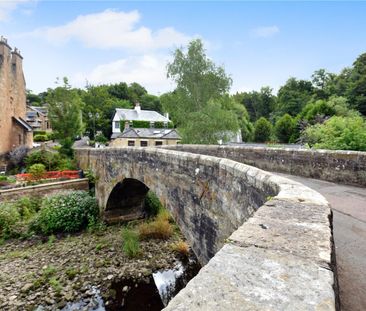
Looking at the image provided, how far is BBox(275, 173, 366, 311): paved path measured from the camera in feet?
5.79

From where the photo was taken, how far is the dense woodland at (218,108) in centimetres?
1095

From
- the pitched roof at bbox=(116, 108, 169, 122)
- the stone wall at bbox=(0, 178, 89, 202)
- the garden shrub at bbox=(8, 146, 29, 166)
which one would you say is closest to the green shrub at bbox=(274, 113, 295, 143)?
the pitched roof at bbox=(116, 108, 169, 122)

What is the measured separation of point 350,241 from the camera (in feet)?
8.94

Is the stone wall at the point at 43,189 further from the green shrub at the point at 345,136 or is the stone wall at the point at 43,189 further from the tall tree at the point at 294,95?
the tall tree at the point at 294,95

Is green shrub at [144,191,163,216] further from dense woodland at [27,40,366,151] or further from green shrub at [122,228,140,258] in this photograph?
dense woodland at [27,40,366,151]

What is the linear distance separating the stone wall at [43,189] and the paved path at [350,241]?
14.2 metres

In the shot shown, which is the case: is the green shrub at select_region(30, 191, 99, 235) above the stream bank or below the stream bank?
above

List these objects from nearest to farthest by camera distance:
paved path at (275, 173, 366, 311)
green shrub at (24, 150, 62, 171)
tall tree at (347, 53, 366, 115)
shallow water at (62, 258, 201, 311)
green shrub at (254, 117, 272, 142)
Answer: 1. paved path at (275, 173, 366, 311)
2. shallow water at (62, 258, 201, 311)
3. green shrub at (24, 150, 62, 171)
4. tall tree at (347, 53, 366, 115)
5. green shrub at (254, 117, 272, 142)

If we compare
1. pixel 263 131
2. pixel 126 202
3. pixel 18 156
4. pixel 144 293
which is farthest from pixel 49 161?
pixel 263 131

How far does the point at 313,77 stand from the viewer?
4712cm

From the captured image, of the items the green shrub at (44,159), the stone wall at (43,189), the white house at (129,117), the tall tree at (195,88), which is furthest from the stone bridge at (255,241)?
the white house at (129,117)

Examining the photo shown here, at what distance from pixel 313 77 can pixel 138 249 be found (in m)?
49.9

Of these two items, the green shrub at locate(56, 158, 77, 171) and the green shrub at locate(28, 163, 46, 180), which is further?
the green shrub at locate(56, 158, 77, 171)

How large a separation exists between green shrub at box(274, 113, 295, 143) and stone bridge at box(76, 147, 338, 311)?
3208 centimetres
